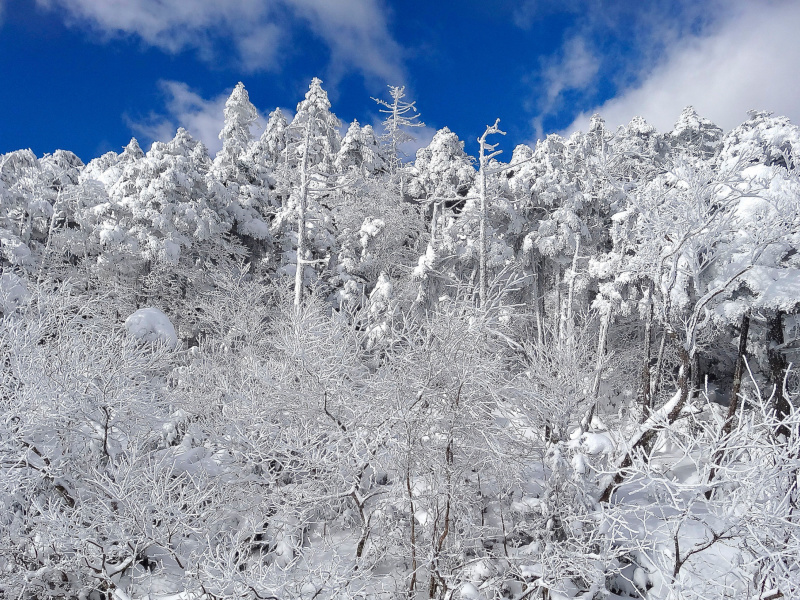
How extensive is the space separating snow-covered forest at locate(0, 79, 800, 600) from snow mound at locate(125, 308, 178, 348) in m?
0.09

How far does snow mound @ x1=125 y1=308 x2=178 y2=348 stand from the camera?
12.0 meters

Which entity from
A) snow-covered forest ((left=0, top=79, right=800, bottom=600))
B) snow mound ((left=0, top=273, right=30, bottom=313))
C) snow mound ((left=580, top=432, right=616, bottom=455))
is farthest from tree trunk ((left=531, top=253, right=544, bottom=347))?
snow mound ((left=0, top=273, right=30, bottom=313))

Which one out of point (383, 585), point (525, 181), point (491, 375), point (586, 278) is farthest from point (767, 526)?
point (525, 181)

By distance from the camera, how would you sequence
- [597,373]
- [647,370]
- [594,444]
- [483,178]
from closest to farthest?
[594,444]
[597,373]
[647,370]
[483,178]

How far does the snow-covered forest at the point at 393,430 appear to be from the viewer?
6895mm

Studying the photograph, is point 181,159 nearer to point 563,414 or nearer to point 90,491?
point 90,491

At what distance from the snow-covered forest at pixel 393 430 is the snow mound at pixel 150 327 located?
0.09 meters

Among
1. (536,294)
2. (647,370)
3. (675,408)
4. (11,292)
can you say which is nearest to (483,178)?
(536,294)

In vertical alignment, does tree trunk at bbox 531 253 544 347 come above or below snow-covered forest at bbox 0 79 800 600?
above

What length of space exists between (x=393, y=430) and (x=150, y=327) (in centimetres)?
803

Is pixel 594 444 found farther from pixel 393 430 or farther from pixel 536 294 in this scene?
pixel 536 294

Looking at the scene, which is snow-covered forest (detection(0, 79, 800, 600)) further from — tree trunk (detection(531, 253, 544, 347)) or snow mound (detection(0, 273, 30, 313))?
tree trunk (detection(531, 253, 544, 347))

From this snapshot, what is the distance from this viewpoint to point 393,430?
8102 millimetres

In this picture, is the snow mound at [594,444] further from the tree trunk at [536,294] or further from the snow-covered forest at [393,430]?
the tree trunk at [536,294]
